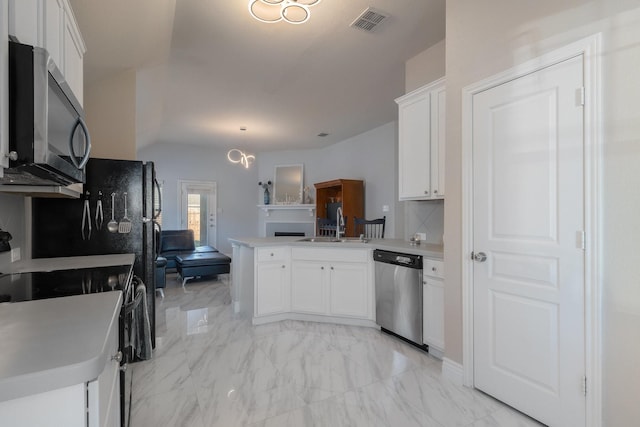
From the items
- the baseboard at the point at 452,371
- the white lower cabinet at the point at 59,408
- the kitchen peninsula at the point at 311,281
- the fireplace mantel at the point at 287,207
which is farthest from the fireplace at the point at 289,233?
the white lower cabinet at the point at 59,408

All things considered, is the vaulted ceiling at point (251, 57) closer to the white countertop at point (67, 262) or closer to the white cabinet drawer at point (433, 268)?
the white countertop at point (67, 262)

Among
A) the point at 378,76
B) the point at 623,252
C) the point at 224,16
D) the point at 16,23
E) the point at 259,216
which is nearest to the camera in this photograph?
the point at 16,23

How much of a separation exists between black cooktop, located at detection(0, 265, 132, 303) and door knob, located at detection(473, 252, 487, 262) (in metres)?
2.03

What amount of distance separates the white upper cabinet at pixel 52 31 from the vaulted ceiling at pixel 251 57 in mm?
552

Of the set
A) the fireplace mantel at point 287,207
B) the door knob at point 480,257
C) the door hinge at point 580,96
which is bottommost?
the door knob at point 480,257

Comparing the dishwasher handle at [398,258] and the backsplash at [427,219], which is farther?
the backsplash at [427,219]

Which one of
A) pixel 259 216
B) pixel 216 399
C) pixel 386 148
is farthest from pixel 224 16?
pixel 259 216

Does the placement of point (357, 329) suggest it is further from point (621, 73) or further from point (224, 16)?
point (224, 16)

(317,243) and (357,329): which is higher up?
(317,243)

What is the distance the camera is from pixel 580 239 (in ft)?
5.28

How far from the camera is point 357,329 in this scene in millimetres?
3238

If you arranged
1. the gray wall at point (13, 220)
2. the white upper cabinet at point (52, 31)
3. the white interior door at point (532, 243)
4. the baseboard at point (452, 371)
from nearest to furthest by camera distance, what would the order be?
the white upper cabinet at point (52, 31), the white interior door at point (532, 243), the gray wall at point (13, 220), the baseboard at point (452, 371)

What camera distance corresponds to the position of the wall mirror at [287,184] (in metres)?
7.75

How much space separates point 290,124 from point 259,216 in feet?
10.3
